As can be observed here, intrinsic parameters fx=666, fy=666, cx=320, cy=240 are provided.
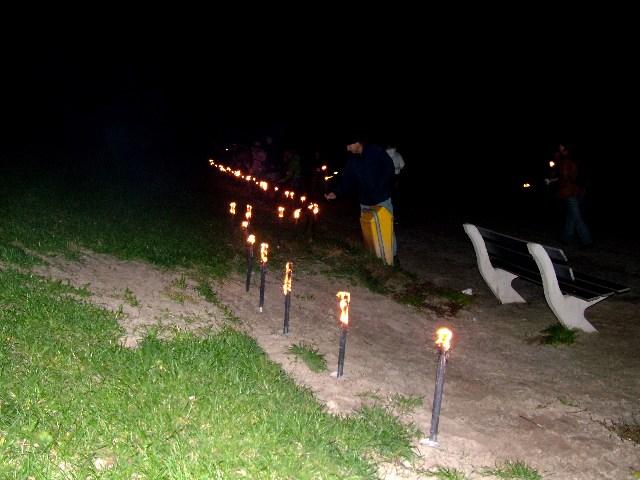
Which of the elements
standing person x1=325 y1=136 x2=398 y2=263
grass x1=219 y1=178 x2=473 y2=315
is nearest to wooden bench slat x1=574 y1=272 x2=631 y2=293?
grass x1=219 y1=178 x2=473 y2=315

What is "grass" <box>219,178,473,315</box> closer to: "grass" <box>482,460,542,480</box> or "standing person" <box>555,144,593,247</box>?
"grass" <box>482,460,542,480</box>

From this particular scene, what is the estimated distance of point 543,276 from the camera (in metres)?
7.41

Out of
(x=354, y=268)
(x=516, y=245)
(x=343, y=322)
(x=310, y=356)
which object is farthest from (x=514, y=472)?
(x=354, y=268)

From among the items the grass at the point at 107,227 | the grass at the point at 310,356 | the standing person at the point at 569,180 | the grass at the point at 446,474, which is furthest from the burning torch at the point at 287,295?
the standing person at the point at 569,180

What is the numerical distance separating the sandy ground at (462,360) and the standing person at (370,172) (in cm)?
155

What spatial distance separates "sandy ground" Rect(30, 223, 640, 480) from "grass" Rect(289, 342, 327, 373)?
0.21ft

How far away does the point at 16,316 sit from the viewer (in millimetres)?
5371

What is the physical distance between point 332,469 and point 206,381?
1282 mm

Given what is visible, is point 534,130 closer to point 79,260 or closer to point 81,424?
point 79,260

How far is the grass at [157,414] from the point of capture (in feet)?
11.8

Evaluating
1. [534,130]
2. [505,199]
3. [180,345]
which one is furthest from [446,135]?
[180,345]

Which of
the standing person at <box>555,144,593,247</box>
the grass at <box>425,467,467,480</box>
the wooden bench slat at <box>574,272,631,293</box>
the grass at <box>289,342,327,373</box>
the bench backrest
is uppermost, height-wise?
the standing person at <box>555,144,593,247</box>

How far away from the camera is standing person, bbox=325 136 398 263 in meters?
9.81

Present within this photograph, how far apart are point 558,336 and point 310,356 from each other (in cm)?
310
